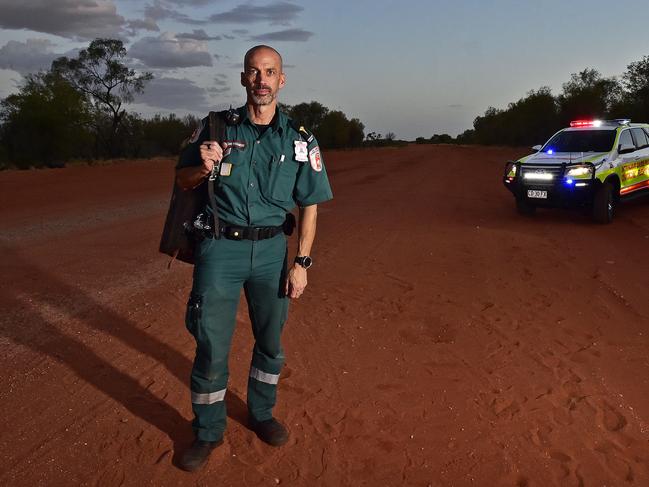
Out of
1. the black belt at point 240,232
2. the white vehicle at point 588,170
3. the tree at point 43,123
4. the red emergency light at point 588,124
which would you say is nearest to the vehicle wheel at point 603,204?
the white vehicle at point 588,170

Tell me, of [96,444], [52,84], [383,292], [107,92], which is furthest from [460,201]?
A: [107,92]

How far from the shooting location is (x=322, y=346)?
508 centimetres

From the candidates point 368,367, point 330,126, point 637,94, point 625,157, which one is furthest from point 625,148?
point 330,126

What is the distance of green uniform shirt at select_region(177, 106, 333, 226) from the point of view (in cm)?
301

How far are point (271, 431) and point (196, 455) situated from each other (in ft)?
1.52

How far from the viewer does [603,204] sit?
10.8m

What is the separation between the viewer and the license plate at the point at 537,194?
11102 millimetres

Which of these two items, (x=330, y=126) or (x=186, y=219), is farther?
(x=330, y=126)

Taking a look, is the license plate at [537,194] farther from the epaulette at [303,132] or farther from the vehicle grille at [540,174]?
the epaulette at [303,132]

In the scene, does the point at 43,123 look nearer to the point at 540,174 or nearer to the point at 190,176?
the point at 540,174

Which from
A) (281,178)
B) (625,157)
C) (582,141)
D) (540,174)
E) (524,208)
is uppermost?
(281,178)

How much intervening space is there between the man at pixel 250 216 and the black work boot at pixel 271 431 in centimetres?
37

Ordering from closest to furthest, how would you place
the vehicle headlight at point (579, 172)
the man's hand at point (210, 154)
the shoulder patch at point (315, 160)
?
the man's hand at point (210, 154) → the shoulder patch at point (315, 160) → the vehicle headlight at point (579, 172)

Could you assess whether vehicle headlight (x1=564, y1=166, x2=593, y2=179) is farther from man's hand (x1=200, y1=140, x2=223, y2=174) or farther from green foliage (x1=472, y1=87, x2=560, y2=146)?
green foliage (x1=472, y1=87, x2=560, y2=146)
